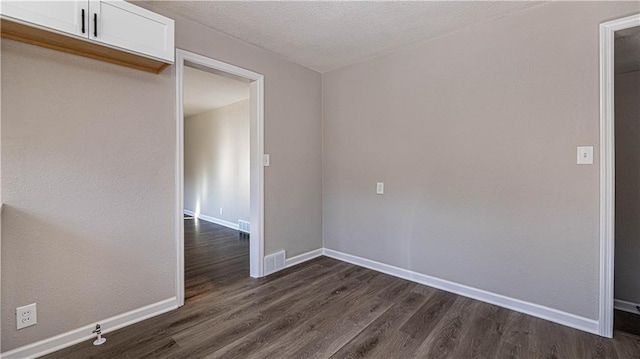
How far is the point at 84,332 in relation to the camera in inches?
75.4

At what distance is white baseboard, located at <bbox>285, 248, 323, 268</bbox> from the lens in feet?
11.0

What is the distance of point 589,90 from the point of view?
6.48 ft

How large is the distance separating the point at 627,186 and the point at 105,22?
14.4 feet

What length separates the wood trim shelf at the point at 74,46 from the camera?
1522 millimetres

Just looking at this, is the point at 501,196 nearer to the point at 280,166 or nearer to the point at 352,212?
the point at 352,212

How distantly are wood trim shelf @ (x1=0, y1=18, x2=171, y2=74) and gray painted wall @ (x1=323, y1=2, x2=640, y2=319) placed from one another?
7.15 feet

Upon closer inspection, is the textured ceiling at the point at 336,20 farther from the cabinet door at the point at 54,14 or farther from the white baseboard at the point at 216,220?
the white baseboard at the point at 216,220

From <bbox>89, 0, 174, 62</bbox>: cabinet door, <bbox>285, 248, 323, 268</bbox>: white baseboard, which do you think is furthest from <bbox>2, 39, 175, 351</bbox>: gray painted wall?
<bbox>285, 248, 323, 268</bbox>: white baseboard

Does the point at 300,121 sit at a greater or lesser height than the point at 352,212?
greater

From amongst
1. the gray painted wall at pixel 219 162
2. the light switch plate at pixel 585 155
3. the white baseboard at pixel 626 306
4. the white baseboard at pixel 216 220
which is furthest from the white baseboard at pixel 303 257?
the white baseboard at pixel 626 306

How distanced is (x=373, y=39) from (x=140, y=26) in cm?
198

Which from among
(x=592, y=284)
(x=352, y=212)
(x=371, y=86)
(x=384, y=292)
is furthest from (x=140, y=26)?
(x=592, y=284)

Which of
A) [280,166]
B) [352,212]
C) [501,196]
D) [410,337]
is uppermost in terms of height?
[280,166]

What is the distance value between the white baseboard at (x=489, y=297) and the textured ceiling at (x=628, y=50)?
2.06 metres
